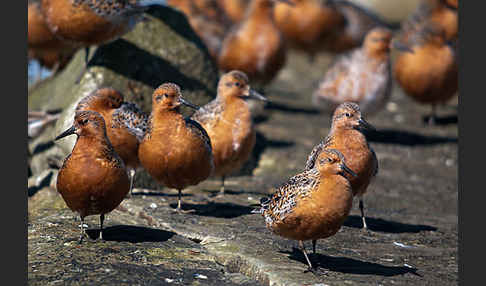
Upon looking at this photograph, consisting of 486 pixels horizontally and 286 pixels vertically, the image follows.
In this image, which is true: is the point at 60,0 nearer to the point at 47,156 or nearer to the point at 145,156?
the point at 47,156

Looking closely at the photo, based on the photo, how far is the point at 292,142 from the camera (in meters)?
11.5

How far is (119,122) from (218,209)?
137 centimetres

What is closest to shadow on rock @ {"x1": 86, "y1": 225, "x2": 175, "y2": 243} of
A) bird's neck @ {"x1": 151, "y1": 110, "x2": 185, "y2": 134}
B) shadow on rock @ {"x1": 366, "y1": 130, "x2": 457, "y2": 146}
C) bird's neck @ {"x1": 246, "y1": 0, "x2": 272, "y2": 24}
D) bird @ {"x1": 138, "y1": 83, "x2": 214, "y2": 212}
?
bird @ {"x1": 138, "y1": 83, "x2": 214, "y2": 212}

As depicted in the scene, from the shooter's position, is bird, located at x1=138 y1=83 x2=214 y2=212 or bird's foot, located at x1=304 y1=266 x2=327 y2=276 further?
bird, located at x1=138 y1=83 x2=214 y2=212

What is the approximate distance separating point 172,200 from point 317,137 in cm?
448

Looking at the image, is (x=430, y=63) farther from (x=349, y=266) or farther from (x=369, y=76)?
(x=349, y=266)

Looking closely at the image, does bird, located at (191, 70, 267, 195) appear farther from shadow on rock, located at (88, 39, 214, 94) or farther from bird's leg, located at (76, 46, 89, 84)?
bird's leg, located at (76, 46, 89, 84)

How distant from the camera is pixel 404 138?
40.1 feet

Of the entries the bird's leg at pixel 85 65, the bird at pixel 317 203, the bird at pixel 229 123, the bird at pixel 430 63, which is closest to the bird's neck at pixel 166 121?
the bird at pixel 229 123

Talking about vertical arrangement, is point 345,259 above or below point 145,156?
below

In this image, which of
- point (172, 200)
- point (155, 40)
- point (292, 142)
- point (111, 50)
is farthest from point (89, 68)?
point (292, 142)

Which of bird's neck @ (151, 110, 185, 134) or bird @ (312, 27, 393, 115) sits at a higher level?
bird @ (312, 27, 393, 115)

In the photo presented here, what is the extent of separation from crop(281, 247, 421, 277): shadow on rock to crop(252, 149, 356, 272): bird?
0.88 ft

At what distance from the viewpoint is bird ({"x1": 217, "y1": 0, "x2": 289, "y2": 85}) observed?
39.5 ft
